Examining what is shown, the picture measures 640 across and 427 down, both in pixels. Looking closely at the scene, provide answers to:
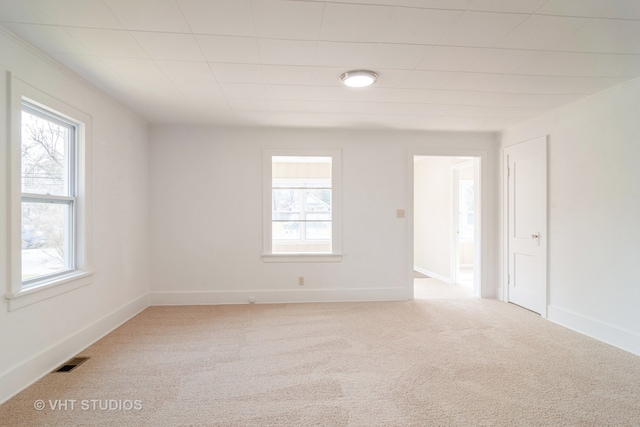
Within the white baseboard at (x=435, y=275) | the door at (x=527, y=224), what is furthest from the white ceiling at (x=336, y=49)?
the white baseboard at (x=435, y=275)

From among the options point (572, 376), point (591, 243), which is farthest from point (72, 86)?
point (591, 243)

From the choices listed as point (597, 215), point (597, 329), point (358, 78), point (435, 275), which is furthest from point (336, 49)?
point (435, 275)

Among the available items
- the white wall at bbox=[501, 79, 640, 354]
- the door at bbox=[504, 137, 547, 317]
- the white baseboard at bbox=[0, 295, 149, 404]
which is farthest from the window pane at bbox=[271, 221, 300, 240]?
the white wall at bbox=[501, 79, 640, 354]

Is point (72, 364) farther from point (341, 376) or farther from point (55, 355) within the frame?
point (341, 376)

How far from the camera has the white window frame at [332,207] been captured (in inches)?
170

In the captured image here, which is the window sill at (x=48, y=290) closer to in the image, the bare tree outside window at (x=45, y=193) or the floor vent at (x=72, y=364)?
the bare tree outside window at (x=45, y=193)

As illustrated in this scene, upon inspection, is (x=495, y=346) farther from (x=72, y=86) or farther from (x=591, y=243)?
(x=72, y=86)

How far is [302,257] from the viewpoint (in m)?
4.35

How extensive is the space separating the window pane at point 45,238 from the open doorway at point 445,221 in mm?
4262

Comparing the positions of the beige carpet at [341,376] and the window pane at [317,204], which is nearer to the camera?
the beige carpet at [341,376]

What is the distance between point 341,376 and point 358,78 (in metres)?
2.36

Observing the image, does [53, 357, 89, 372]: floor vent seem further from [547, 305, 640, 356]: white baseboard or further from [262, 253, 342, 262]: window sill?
[547, 305, 640, 356]: white baseboard

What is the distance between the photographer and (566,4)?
175 centimetres

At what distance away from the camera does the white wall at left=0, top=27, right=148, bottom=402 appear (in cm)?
207
